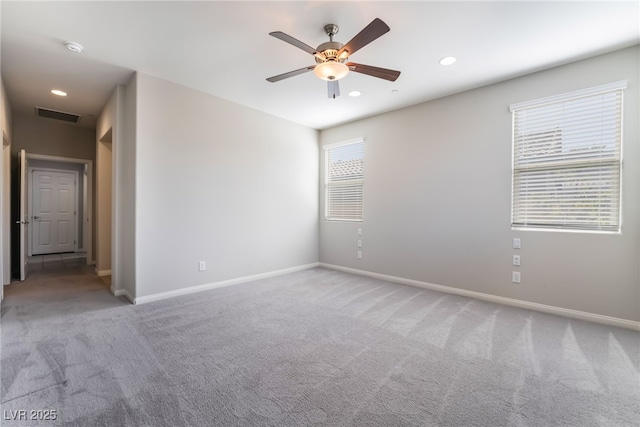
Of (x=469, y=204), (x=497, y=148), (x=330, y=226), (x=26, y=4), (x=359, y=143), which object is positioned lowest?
(x=330, y=226)

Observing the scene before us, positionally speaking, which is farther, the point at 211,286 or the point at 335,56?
the point at 211,286

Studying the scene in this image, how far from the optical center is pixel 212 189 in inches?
159

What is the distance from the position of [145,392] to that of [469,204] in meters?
3.95

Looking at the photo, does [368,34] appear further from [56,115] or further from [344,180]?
[56,115]

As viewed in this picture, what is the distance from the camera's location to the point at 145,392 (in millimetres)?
1769

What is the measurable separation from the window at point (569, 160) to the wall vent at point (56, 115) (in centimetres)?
692

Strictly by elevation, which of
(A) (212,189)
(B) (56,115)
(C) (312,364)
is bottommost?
(C) (312,364)

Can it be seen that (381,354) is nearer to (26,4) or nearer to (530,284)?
(530,284)

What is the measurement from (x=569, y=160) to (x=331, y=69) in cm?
284

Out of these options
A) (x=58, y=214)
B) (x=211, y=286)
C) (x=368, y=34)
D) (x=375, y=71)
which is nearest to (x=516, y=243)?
(x=375, y=71)

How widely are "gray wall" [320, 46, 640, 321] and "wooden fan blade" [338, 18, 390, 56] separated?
7.52 ft

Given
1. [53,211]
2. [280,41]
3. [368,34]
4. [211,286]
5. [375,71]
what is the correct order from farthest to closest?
[53,211] < [211,286] < [280,41] < [375,71] < [368,34]

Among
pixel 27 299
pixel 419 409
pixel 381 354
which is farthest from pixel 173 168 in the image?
pixel 419 409

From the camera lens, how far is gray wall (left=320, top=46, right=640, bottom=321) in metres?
2.79
